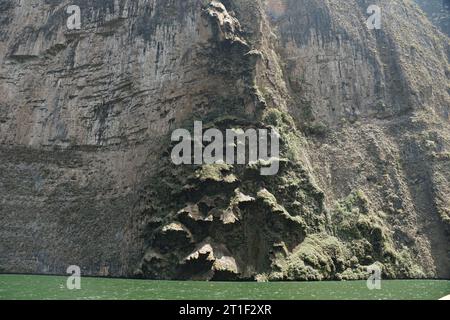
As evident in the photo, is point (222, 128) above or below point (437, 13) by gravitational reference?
below

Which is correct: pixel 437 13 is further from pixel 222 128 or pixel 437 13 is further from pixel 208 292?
pixel 208 292

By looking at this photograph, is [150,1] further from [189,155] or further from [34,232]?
[34,232]

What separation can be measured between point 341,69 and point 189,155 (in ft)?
84.7

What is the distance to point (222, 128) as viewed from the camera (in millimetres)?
56094

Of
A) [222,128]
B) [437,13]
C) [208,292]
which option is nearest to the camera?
[208,292]

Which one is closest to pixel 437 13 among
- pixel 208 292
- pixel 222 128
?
pixel 222 128

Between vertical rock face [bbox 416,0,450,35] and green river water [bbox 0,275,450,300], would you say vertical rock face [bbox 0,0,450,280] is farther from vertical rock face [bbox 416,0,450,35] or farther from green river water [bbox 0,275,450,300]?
green river water [bbox 0,275,450,300]

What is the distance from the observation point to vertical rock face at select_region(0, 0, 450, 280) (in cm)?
5119

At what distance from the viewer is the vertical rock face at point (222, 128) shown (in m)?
51.2

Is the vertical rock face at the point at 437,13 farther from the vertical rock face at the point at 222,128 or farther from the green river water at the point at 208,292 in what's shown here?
the green river water at the point at 208,292

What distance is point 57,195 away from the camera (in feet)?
197

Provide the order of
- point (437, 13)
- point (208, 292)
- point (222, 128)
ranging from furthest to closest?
1. point (437, 13)
2. point (222, 128)
3. point (208, 292)

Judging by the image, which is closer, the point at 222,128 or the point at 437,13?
the point at 222,128
